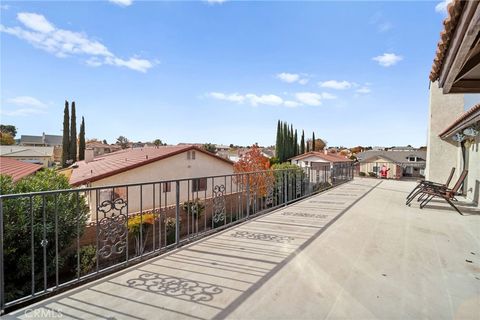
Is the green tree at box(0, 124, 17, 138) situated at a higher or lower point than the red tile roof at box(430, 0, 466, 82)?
higher

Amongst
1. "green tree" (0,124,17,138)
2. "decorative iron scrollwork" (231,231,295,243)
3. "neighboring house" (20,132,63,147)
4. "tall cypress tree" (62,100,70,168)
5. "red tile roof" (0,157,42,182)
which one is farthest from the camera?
"green tree" (0,124,17,138)

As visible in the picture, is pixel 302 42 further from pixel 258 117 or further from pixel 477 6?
pixel 258 117

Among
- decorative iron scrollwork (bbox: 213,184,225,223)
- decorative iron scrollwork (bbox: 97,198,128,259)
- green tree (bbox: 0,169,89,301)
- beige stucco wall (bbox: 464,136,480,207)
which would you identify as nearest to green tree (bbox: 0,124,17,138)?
green tree (bbox: 0,169,89,301)

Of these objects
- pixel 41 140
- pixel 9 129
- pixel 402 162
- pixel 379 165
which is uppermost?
pixel 9 129

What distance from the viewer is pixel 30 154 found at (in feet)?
130

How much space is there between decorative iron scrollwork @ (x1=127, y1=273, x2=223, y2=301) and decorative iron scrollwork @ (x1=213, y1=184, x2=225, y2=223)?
1.70 m

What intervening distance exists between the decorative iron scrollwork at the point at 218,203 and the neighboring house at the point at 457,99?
307 cm

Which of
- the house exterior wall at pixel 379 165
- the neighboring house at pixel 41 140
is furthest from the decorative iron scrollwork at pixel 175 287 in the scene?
the neighboring house at pixel 41 140

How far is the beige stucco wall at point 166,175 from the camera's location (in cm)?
1354

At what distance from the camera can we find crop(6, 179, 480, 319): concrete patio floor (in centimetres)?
185

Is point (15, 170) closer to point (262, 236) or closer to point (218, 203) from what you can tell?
point (218, 203)

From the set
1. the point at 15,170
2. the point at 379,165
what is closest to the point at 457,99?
the point at 15,170

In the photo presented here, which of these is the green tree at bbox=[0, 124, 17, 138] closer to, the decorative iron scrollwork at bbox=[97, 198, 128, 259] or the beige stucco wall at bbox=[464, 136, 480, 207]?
the decorative iron scrollwork at bbox=[97, 198, 128, 259]

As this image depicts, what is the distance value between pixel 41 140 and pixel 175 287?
8069 cm
